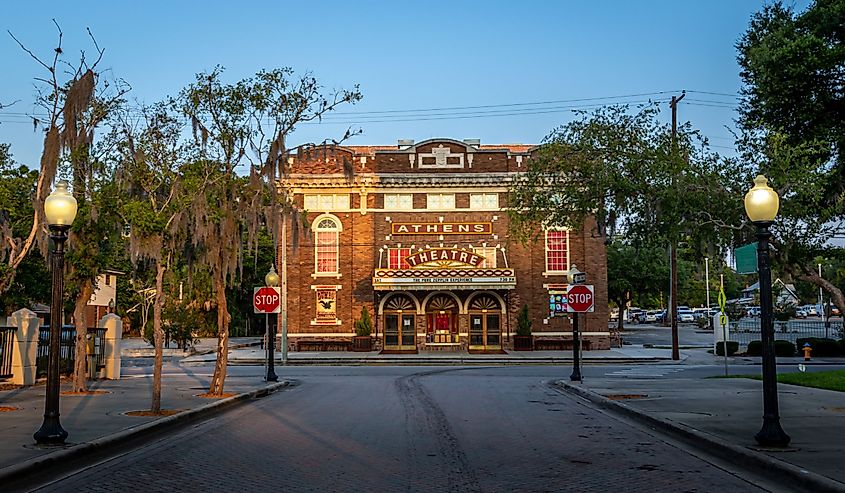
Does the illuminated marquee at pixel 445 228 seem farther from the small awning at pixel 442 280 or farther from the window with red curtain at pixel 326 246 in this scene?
the window with red curtain at pixel 326 246

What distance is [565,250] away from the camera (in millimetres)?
47969

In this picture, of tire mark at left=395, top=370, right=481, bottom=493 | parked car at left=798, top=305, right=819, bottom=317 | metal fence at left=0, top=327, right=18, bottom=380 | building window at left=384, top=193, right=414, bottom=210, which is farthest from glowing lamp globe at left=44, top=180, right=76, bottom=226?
parked car at left=798, top=305, right=819, bottom=317

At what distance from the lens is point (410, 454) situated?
37.1 ft

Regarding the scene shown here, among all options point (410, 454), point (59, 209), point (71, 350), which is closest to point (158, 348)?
point (59, 209)

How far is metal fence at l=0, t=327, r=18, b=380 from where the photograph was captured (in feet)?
74.6

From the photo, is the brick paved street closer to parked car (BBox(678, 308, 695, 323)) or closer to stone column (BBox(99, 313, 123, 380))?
stone column (BBox(99, 313, 123, 380))

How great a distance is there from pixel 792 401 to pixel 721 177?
481 cm

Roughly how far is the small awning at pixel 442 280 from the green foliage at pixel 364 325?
2111 millimetres

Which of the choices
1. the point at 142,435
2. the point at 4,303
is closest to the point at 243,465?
the point at 142,435

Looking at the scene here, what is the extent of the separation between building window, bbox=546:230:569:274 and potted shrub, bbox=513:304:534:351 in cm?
292

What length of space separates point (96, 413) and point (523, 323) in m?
33.2

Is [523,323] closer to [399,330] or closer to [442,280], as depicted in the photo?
[442,280]

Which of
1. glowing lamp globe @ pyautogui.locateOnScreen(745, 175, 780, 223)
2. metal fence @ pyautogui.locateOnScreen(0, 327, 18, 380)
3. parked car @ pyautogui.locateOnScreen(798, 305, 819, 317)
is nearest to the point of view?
glowing lamp globe @ pyautogui.locateOnScreen(745, 175, 780, 223)

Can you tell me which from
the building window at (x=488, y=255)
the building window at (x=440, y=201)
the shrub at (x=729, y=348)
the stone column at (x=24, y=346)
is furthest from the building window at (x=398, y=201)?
the stone column at (x=24, y=346)
